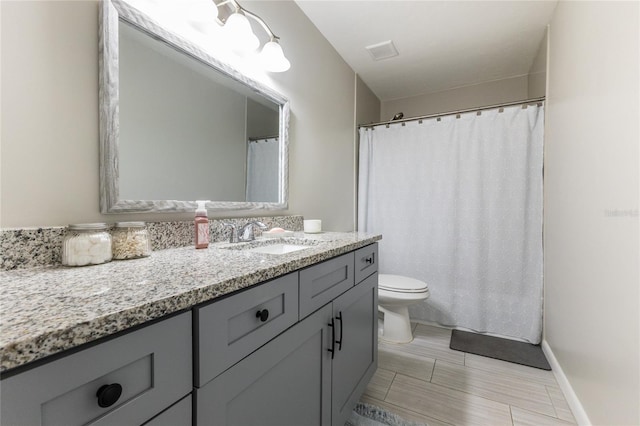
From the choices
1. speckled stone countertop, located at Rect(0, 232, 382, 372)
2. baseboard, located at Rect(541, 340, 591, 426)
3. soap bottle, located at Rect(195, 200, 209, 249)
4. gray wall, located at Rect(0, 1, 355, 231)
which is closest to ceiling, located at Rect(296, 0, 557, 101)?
gray wall, located at Rect(0, 1, 355, 231)

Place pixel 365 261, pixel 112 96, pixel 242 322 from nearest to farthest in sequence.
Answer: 1. pixel 242 322
2. pixel 112 96
3. pixel 365 261

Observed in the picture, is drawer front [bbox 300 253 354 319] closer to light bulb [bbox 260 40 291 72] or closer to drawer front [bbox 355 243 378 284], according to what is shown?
drawer front [bbox 355 243 378 284]

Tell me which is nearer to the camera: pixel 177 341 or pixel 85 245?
pixel 177 341

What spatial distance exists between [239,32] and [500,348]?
8.12 feet

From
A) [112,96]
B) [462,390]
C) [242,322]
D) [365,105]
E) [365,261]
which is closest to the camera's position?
[242,322]

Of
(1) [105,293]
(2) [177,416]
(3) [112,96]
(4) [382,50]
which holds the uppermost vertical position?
(4) [382,50]

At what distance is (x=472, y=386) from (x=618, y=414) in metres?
0.71

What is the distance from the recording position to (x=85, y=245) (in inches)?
29.4

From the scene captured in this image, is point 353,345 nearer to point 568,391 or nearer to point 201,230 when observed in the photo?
point 201,230

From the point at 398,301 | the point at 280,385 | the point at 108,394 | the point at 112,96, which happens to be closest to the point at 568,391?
the point at 398,301

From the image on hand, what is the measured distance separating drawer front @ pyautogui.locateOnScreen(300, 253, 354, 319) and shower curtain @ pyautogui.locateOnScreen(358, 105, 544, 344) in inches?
57.3

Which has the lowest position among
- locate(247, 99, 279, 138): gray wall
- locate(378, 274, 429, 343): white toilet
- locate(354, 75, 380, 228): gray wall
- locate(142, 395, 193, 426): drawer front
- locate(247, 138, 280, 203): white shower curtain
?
locate(378, 274, 429, 343): white toilet

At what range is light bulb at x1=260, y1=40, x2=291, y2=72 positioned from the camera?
1429 mm

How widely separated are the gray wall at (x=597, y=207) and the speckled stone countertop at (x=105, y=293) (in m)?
1.04
